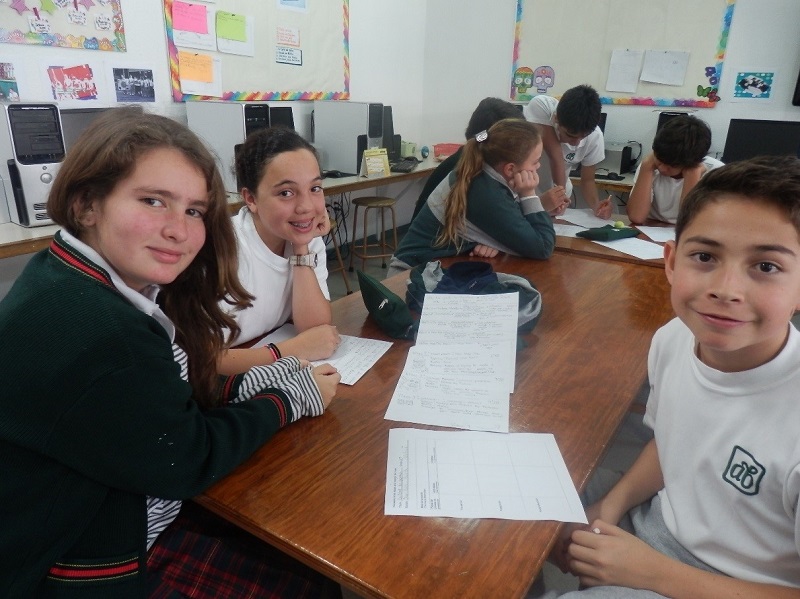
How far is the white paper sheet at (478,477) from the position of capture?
74cm

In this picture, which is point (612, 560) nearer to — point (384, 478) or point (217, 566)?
point (384, 478)

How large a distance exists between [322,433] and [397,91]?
443 cm

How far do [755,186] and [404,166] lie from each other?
3.41m

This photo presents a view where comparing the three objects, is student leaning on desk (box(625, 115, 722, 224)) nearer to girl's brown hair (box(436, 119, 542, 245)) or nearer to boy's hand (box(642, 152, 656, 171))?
boy's hand (box(642, 152, 656, 171))

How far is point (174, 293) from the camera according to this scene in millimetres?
991

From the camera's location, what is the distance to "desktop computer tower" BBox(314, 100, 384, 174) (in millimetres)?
3715

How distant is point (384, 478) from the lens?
792 millimetres

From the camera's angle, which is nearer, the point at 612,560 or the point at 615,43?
the point at 612,560

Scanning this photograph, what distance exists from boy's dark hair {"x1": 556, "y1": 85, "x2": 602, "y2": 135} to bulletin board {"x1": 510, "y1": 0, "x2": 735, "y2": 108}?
1.94 meters

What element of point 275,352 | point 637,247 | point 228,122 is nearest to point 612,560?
point 275,352

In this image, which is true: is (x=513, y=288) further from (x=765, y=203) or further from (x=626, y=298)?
(x=765, y=203)

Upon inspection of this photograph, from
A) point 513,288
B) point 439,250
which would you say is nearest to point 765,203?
point 513,288

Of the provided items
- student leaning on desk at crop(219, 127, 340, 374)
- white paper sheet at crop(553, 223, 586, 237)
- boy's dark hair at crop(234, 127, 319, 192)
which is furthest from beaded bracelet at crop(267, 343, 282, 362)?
white paper sheet at crop(553, 223, 586, 237)

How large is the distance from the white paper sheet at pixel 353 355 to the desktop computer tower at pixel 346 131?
8.65ft
